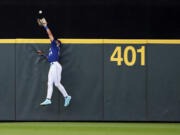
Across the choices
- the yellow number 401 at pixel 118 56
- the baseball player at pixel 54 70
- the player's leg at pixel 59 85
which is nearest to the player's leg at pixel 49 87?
the baseball player at pixel 54 70

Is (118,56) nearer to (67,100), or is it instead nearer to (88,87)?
(88,87)

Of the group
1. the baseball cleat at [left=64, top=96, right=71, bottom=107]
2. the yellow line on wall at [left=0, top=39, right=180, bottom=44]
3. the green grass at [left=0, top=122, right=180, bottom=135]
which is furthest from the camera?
the yellow line on wall at [left=0, top=39, right=180, bottom=44]

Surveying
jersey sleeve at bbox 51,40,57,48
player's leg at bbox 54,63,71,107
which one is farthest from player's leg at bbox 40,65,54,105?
jersey sleeve at bbox 51,40,57,48

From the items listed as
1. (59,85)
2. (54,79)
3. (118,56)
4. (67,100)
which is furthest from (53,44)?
(118,56)

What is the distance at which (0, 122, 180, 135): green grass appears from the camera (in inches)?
451

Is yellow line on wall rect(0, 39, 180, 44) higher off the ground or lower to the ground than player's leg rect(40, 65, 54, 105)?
higher

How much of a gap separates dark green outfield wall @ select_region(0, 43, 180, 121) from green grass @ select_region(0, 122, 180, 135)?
0.88ft

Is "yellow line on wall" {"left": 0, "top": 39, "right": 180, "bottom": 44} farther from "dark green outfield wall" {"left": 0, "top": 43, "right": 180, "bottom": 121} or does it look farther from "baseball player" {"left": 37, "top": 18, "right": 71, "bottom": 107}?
"baseball player" {"left": 37, "top": 18, "right": 71, "bottom": 107}

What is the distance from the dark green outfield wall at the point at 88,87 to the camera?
42.7ft

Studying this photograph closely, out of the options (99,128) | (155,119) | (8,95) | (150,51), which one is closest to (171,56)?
(150,51)

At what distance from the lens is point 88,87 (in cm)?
1307

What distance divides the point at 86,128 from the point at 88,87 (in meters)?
1.21

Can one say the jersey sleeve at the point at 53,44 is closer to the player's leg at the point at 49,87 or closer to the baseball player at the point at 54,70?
the baseball player at the point at 54,70
